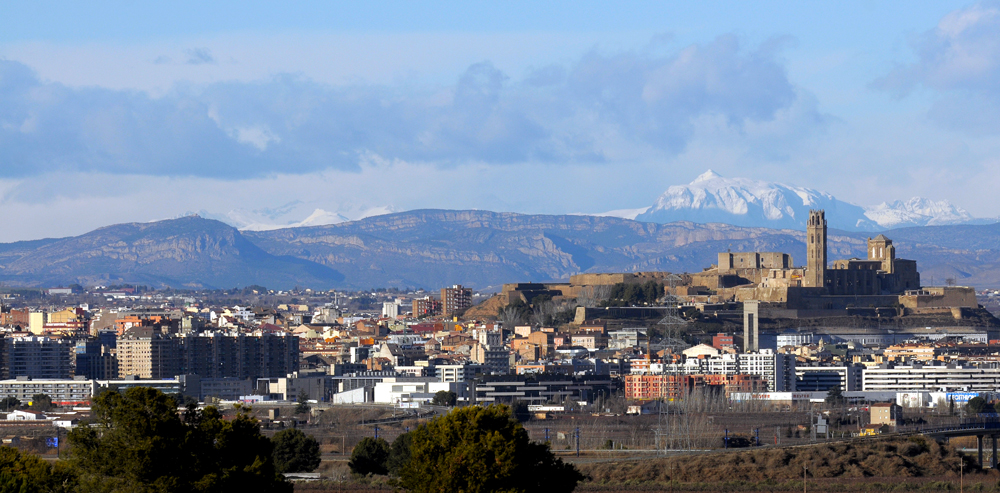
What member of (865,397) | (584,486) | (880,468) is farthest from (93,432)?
(865,397)

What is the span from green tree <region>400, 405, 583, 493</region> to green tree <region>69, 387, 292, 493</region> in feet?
9.23

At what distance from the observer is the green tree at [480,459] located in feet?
90.6

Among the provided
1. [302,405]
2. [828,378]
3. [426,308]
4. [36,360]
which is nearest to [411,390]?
[302,405]

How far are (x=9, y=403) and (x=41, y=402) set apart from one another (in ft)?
4.08

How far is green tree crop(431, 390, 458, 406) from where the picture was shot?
73812 millimetres

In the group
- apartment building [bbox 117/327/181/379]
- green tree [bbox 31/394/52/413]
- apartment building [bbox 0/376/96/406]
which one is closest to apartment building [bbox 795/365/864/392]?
apartment building [bbox 117/327/181/379]

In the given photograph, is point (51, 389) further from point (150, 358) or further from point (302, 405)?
point (302, 405)

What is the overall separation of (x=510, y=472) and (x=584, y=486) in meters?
13.8

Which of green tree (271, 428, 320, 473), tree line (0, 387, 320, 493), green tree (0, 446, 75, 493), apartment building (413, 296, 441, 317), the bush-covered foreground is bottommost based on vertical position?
the bush-covered foreground

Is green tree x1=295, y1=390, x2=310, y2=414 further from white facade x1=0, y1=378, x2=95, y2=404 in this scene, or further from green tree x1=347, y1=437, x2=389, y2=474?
green tree x1=347, y1=437, x2=389, y2=474

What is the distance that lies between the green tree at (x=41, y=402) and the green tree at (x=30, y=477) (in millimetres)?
43193

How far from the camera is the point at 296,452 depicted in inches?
1816

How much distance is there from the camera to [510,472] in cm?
2764

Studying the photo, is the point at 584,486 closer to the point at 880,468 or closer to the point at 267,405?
the point at 880,468
